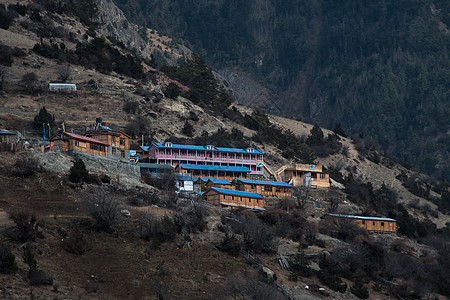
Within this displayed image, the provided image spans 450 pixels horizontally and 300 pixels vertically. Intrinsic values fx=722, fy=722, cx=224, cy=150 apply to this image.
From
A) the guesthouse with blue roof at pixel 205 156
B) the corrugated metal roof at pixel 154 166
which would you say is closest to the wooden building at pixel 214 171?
the corrugated metal roof at pixel 154 166

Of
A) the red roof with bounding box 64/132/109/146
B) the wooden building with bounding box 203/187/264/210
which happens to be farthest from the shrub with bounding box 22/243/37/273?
the wooden building with bounding box 203/187/264/210

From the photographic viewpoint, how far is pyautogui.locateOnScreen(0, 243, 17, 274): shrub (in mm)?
49750

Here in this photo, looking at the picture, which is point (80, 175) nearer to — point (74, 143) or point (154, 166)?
point (74, 143)

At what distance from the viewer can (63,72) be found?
116 meters

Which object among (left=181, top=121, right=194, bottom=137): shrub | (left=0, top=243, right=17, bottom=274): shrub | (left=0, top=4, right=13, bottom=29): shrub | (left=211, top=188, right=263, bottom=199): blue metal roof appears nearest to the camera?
(left=0, top=243, right=17, bottom=274): shrub

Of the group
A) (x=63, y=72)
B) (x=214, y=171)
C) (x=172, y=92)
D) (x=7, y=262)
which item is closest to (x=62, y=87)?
(x=63, y=72)

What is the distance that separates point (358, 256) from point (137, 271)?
2771cm

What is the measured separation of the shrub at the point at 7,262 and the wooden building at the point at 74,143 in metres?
29.7

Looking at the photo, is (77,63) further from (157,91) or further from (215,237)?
(215,237)

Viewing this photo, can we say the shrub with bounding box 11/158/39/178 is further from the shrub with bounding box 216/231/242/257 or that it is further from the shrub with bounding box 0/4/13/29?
the shrub with bounding box 0/4/13/29

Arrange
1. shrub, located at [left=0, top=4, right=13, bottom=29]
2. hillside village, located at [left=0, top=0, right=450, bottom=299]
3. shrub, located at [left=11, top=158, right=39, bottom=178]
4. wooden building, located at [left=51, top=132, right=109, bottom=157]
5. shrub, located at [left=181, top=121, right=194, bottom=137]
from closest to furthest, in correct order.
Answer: hillside village, located at [left=0, top=0, right=450, bottom=299] < shrub, located at [left=11, top=158, right=39, bottom=178] < wooden building, located at [left=51, top=132, right=109, bottom=157] < shrub, located at [left=181, top=121, right=194, bottom=137] < shrub, located at [left=0, top=4, right=13, bottom=29]

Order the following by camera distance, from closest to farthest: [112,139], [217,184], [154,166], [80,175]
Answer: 1. [80,175]
2. [112,139]
3. [154,166]
4. [217,184]

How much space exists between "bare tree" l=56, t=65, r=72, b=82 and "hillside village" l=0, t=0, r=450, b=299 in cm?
26

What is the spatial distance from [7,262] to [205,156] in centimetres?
5403
